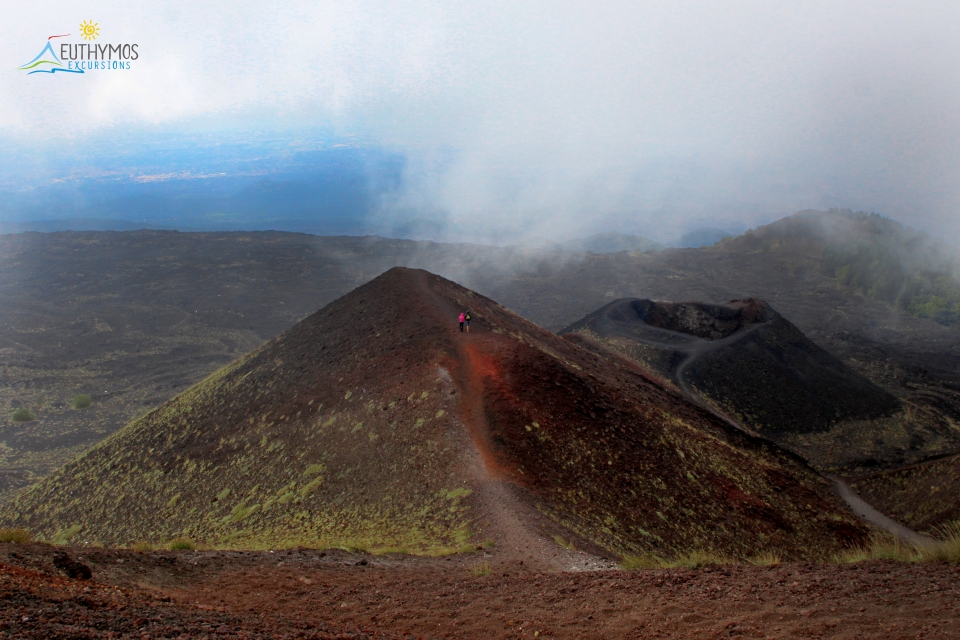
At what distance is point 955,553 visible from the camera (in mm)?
9531

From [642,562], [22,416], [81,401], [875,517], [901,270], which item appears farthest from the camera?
[901,270]

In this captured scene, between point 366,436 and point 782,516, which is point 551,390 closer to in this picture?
point 366,436

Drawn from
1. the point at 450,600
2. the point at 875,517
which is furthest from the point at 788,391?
the point at 450,600

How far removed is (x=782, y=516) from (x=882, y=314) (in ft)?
242

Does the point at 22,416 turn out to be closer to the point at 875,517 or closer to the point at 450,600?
the point at 450,600

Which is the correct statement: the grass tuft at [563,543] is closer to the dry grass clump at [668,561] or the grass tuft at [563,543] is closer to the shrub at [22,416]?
the dry grass clump at [668,561]

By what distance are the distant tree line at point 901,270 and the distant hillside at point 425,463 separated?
72.9 meters

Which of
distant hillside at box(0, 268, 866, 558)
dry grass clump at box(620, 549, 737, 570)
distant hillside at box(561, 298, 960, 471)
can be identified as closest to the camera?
dry grass clump at box(620, 549, 737, 570)

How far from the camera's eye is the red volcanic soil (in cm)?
712

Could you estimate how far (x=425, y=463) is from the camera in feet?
57.5

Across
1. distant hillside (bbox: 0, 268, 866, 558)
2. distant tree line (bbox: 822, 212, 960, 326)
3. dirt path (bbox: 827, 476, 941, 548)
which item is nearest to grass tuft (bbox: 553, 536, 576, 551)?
distant hillside (bbox: 0, 268, 866, 558)

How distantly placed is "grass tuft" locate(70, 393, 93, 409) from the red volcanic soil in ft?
148

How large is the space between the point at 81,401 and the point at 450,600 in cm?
5034

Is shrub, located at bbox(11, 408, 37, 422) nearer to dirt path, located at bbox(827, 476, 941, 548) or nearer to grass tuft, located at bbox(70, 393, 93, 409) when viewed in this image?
grass tuft, located at bbox(70, 393, 93, 409)
